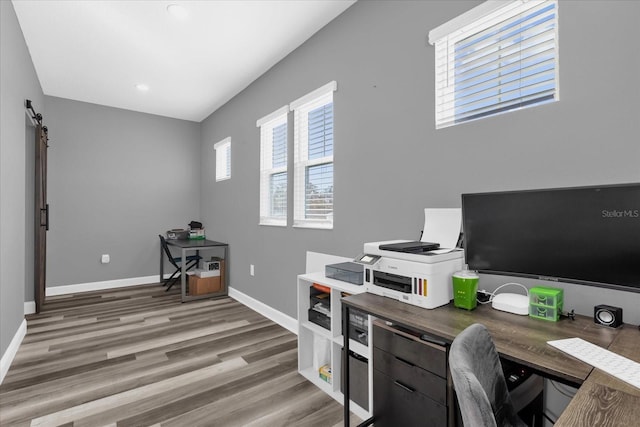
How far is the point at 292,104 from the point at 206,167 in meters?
2.97

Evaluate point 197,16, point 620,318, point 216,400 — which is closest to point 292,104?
point 197,16

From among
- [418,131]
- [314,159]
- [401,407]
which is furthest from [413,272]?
[314,159]

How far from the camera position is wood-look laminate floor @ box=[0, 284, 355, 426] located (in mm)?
2000

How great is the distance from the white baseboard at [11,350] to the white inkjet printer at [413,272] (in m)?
2.82

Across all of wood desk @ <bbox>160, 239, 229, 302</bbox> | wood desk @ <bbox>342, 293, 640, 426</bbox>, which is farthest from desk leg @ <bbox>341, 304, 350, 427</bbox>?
wood desk @ <bbox>160, 239, 229, 302</bbox>

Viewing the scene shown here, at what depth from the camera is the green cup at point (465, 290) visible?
154cm

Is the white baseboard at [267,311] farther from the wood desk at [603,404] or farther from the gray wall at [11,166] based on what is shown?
the wood desk at [603,404]

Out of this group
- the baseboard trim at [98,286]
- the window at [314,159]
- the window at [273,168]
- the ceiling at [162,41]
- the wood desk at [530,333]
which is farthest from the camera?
the baseboard trim at [98,286]

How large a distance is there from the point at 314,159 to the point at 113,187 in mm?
3880

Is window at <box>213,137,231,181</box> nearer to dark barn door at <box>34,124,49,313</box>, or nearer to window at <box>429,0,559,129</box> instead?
dark barn door at <box>34,124,49,313</box>

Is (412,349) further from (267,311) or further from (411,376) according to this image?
(267,311)

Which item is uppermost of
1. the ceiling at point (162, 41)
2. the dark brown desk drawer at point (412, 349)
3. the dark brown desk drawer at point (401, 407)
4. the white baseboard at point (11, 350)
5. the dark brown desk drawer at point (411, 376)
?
the ceiling at point (162, 41)

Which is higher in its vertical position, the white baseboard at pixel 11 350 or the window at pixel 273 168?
the window at pixel 273 168

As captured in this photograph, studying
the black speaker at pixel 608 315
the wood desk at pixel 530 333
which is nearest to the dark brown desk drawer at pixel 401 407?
the wood desk at pixel 530 333
